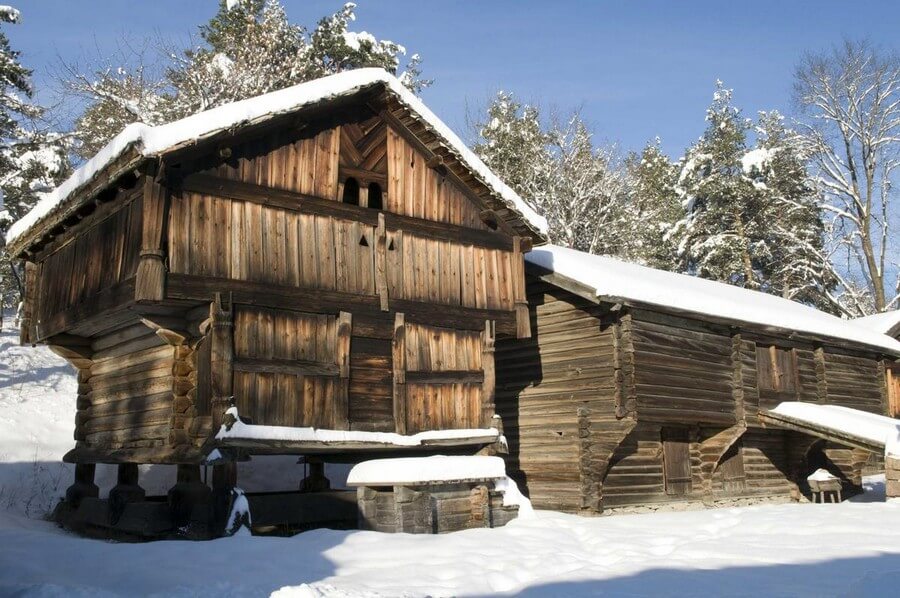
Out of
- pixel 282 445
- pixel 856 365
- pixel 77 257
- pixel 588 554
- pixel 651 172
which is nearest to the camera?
pixel 588 554

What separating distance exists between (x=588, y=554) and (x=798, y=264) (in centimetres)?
3414

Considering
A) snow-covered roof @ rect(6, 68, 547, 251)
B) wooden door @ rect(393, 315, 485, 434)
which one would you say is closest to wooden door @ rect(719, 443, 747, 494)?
wooden door @ rect(393, 315, 485, 434)

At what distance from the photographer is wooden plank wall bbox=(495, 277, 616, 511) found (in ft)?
59.8

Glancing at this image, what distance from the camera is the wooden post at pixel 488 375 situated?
16078mm

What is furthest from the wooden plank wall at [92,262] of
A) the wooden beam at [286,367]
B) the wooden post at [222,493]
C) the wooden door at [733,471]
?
the wooden door at [733,471]

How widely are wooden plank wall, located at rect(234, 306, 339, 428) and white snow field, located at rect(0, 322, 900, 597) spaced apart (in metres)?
2.04

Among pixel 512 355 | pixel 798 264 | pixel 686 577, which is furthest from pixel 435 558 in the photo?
pixel 798 264

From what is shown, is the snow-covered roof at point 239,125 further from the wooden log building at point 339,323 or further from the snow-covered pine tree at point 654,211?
the snow-covered pine tree at point 654,211

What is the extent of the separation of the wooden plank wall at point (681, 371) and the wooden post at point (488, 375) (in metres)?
3.58

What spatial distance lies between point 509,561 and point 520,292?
7190 millimetres

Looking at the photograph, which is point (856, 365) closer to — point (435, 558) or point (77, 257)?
point (435, 558)

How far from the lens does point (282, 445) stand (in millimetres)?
12875

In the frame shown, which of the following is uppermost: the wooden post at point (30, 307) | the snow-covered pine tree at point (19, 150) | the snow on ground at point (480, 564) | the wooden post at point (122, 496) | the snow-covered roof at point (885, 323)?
the snow-covered pine tree at point (19, 150)

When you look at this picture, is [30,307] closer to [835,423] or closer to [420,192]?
[420,192]
